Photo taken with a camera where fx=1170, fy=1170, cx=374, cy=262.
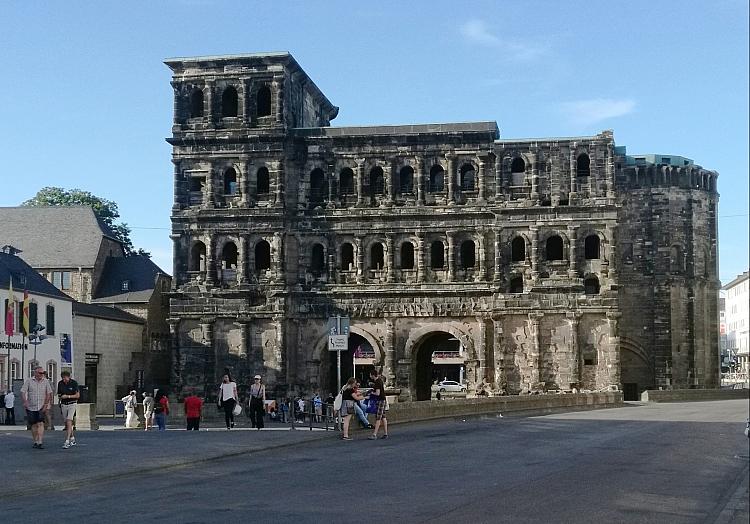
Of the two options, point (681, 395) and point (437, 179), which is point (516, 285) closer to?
point (437, 179)

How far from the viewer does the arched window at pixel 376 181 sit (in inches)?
2579

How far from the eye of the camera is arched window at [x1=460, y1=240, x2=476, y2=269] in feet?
213

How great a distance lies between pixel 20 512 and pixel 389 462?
933cm

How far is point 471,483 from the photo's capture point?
1953cm

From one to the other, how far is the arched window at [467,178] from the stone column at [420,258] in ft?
12.1

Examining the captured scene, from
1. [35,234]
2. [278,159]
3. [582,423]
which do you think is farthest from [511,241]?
[35,234]

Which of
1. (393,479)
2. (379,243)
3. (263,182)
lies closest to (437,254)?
(379,243)

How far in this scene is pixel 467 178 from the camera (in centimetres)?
6506

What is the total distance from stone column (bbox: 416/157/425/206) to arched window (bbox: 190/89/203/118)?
12666mm

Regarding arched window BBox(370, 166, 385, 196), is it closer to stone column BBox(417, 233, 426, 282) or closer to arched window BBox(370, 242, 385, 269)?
arched window BBox(370, 242, 385, 269)

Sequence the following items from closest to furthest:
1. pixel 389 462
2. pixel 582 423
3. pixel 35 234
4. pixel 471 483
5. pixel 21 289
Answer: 1. pixel 471 483
2. pixel 389 462
3. pixel 582 423
4. pixel 21 289
5. pixel 35 234

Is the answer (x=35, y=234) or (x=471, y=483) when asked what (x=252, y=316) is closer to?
(x=35, y=234)

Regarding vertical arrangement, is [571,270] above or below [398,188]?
below

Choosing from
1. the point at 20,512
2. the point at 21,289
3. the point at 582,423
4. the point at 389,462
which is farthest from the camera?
the point at 21,289
